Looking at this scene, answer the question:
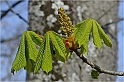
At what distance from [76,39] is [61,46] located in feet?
0.12

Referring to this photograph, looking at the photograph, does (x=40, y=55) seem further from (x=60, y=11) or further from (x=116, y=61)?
(x=116, y=61)

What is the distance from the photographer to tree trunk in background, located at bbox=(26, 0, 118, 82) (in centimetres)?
130

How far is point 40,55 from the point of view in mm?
695

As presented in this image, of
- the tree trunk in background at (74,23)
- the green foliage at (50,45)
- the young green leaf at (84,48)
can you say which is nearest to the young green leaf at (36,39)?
the green foliage at (50,45)

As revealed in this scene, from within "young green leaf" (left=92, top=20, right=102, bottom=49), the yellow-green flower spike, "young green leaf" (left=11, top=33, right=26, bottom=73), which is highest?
the yellow-green flower spike

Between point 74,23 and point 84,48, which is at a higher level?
point 74,23

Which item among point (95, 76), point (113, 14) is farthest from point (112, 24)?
point (95, 76)

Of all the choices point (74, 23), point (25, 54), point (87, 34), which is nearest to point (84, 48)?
point (87, 34)

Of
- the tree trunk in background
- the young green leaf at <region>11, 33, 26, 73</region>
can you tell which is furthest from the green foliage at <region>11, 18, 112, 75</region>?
the tree trunk in background

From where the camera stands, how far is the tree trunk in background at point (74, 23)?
1.30 meters

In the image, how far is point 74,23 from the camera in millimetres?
1344

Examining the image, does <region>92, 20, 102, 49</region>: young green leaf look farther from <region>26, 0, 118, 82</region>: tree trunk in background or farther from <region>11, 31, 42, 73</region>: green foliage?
<region>26, 0, 118, 82</region>: tree trunk in background

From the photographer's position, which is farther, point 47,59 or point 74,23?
point 74,23

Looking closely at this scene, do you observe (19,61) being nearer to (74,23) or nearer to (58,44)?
(58,44)
